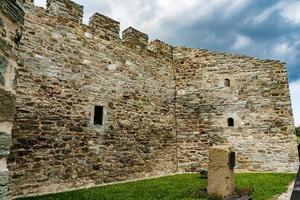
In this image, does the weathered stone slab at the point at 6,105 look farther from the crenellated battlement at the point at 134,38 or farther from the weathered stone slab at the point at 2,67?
the crenellated battlement at the point at 134,38

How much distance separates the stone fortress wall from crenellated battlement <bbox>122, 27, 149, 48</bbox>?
3 centimetres

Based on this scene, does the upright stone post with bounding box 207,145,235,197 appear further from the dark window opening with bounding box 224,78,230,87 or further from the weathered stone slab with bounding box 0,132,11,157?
the weathered stone slab with bounding box 0,132,11,157

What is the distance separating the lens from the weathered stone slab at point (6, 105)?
5.62 feet

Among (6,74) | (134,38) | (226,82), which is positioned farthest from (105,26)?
(6,74)

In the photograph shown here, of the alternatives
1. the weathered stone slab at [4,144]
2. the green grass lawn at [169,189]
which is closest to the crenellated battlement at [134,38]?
the green grass lawn at [169,189]

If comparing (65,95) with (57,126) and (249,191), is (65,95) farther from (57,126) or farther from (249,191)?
(249,191)

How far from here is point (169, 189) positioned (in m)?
7.28

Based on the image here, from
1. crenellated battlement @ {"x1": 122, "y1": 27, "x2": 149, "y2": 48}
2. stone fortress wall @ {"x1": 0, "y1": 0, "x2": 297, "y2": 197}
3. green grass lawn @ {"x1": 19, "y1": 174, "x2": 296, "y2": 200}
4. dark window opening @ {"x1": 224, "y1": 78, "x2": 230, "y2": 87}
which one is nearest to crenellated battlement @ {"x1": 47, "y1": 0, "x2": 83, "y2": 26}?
stone fortress wall @ {"x1": 0, "y1": 0, "x2": 297, "y2": 197}

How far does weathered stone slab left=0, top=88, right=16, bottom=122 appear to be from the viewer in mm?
1712

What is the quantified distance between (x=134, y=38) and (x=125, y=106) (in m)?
2.50

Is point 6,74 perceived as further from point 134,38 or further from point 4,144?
point 134,38

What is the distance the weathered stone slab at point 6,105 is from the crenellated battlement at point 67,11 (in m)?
6.63

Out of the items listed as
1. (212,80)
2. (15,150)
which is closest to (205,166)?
(212,80)

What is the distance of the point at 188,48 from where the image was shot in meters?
11.9
